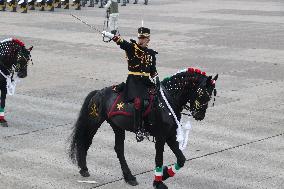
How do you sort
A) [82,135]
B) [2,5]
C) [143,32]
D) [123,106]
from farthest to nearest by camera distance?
[2,5]
[82,135]
[123,106]
[143,32]

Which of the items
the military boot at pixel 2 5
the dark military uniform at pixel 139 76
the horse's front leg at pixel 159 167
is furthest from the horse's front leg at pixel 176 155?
the military boot at pixel 2 5

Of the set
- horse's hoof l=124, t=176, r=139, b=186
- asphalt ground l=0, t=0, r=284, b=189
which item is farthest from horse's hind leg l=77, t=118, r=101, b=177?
horse's hoof l=124, t=176, r=139, b=186

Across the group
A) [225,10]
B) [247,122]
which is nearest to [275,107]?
[247,122]

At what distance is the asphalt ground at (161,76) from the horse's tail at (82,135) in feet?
1.25

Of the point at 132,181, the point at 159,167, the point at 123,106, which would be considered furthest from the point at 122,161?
the point at 123,106

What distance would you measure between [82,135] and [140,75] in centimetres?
154

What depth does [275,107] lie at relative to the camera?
16.9 metres

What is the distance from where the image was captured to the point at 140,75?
1020 centimetres

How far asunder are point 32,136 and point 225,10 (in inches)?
1368

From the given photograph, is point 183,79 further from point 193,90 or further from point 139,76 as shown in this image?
point 139,76

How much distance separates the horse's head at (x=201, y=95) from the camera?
9.86 m

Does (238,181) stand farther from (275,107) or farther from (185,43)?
(185,43)

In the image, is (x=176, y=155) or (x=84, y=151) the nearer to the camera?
(x=176, y=155)

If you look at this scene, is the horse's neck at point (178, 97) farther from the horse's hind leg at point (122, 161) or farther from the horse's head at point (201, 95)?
the horse's hind leg at point (122, 161)
